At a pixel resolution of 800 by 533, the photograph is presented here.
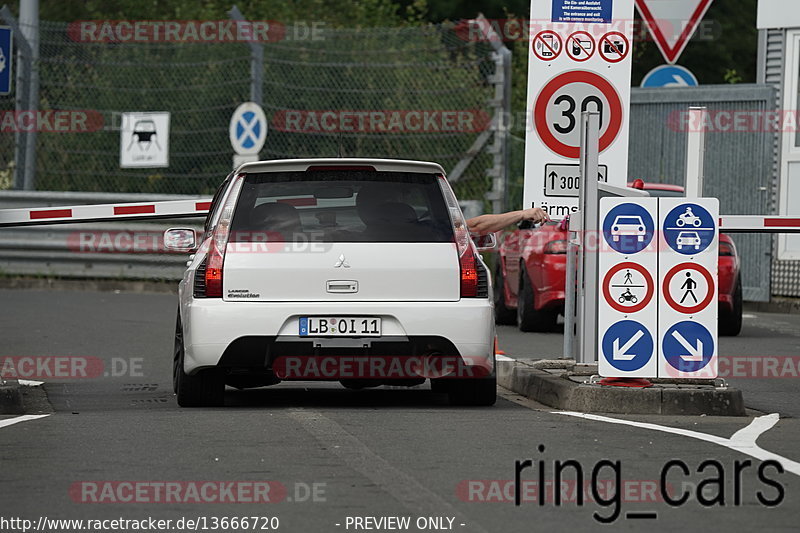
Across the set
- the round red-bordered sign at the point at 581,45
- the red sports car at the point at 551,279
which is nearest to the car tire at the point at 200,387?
the round red-bordered sign at the point at 581,45

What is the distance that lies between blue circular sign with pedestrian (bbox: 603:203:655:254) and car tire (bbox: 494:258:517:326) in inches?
352

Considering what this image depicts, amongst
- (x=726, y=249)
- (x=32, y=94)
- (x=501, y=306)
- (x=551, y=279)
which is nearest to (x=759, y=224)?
(x=551, y=279)

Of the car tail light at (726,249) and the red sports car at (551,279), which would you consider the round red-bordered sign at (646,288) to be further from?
the car tail light at (726,249)

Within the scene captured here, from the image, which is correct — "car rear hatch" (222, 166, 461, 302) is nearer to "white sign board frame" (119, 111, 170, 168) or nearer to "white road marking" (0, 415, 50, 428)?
"white road marking" (0, 415, 50, 428)

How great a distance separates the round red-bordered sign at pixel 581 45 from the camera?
12805 millimetres

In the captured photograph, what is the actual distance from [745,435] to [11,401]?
414cm

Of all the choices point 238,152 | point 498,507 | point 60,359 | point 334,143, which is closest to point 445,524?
point 498,507

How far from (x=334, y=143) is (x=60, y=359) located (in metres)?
13.2

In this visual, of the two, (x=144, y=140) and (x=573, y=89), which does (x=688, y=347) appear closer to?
(x=573, y=89)

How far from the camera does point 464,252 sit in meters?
10.7

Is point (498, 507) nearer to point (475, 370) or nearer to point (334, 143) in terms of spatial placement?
point (475, 370)

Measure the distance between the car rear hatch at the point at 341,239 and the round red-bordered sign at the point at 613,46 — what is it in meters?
2.28

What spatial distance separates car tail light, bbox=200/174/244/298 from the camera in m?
10.5

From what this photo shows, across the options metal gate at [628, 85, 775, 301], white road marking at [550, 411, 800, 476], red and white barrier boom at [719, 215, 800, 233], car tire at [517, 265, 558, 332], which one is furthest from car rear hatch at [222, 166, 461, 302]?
metal gate at [628, 85, 775, 301]
